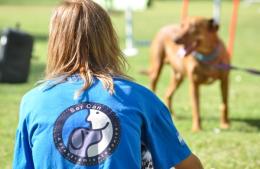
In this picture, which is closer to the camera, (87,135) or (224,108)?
(87,135)

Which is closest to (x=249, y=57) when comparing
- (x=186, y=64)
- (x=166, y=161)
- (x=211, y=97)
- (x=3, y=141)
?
(x=211, y=97)

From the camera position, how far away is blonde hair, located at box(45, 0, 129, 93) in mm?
2826

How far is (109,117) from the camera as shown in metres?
2.66

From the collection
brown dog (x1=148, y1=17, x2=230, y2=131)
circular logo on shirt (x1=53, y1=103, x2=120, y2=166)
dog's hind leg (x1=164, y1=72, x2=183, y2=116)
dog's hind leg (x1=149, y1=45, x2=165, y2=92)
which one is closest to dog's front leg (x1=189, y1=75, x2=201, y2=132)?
brown dog (x1=148, y1=17, x2=230, y2=131)

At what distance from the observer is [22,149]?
9.46 feet

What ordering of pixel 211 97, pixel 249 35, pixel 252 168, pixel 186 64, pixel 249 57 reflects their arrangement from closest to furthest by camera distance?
pixel 252 168, pixel 186 64, pixel 211 97, pixel 249 57, pixel 249 35

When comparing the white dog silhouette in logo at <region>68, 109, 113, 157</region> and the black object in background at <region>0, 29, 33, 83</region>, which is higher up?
the white dog silhouette in logo at <region>68, 109, 113, 157</region>

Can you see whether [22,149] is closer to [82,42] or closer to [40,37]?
[82,42]

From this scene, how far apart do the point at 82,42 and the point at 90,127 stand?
42 cm

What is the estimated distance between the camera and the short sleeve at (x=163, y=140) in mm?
2848

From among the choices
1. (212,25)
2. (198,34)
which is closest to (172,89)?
(198,34)

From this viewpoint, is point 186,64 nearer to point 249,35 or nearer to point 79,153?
point 79,153

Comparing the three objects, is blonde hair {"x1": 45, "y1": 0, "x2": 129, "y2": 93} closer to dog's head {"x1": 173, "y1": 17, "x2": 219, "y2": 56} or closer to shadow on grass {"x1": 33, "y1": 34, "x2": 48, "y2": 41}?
dog's head {"x1": 173, "y1": 17, "x2": 219, "y2": 56}

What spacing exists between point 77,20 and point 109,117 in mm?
489
